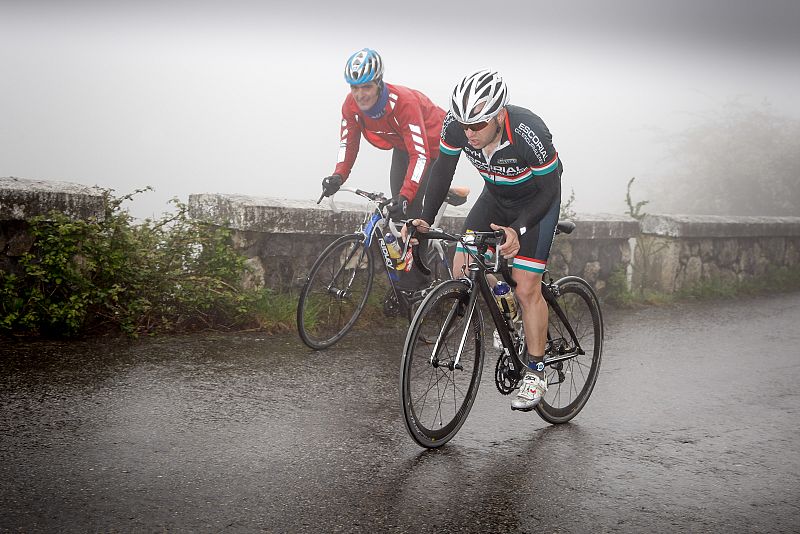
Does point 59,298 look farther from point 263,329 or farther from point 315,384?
point 315,384

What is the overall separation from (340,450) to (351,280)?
255cm

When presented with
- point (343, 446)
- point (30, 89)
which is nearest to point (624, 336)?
point (343, 446)

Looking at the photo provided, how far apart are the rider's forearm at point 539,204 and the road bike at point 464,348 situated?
17 centimetres

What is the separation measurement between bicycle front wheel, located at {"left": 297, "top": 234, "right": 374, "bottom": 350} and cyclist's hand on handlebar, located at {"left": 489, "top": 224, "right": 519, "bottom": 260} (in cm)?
210

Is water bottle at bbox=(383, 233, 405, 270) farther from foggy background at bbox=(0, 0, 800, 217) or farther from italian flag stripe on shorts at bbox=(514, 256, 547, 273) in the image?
foggy background at bbox=(0, 0, 800, 217)

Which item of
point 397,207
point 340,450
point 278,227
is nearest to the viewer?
point 340,450

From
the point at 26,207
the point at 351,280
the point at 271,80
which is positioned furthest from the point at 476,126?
the point at 271,80

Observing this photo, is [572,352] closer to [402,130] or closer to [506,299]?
[506,299]

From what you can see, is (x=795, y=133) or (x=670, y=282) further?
(x=795, y=133)

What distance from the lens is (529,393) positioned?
4508 mm

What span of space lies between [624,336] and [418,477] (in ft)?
14.8

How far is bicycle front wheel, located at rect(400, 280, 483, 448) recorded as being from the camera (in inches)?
159

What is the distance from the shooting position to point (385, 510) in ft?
11.1

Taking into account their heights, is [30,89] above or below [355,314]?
above
